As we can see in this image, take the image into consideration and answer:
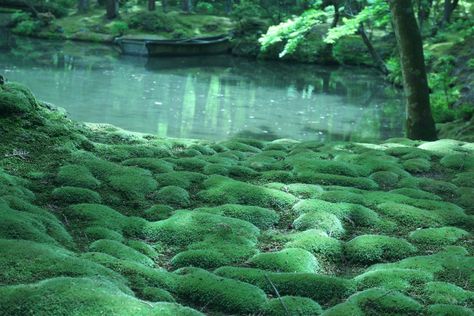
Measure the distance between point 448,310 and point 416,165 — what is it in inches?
224

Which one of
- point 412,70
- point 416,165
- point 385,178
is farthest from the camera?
point 412,70

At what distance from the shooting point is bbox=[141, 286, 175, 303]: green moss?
15.9 ft

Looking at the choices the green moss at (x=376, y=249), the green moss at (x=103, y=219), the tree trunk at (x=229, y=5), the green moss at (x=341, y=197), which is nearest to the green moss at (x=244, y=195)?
the green moss at (x=341, y=197)

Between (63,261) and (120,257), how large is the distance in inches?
36.5

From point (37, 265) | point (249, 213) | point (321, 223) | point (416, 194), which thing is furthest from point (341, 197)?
point (37, 265)

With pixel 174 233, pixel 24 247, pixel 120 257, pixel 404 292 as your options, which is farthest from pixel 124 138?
pixel 404 292

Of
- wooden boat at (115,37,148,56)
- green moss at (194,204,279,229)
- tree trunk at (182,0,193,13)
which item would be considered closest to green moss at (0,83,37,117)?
green moss at (194,204,279,229)

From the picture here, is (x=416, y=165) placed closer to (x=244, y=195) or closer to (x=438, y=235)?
(x=438, y=235)

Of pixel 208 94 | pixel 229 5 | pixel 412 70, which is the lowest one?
pixel 208 94

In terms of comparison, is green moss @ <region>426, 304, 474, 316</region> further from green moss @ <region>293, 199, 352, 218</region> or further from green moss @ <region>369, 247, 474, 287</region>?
green moss @ <region>293, 199, 352, 218</region>

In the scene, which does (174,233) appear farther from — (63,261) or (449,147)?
(449,147)

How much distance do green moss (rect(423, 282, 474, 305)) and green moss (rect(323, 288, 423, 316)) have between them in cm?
29

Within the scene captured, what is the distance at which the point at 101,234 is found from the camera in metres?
6.29

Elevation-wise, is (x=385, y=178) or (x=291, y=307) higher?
(x=385, y=178)
